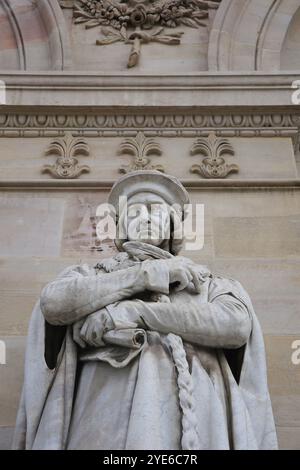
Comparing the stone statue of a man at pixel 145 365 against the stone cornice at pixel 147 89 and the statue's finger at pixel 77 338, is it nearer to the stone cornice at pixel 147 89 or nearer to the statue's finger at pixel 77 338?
the statue's finger at pixel 77 338

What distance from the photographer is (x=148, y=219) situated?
15.8 feet

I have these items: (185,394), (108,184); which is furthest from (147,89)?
(185,394)

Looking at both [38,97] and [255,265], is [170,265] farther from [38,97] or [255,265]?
[38,97]

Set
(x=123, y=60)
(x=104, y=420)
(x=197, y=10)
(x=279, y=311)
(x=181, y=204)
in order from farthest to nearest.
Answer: (x=197, y=10), (x=123, y=60), (x=279, y=311), (x=181, y=204), (x=104, y=420)

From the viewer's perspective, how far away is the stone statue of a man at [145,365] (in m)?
3.87

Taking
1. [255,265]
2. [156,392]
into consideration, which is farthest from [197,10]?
[156,392]

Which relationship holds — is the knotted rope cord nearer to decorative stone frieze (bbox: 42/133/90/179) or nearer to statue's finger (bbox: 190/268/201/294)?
statue's finger (bbox: 190/268/201/294)

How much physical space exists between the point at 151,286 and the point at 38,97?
338 centimetres

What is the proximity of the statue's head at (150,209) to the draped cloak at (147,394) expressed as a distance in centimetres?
46

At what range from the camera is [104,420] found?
3922mm

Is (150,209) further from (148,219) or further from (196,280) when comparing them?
(196,280)

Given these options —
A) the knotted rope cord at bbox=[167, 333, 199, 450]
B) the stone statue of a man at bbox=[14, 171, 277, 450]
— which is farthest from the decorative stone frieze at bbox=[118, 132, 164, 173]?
the knotted rope cord at bbox=[167, 333, 199, 450]

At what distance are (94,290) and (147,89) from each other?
11.1ft

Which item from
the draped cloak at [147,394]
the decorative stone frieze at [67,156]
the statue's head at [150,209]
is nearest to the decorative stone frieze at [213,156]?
the decorative stone frieze at [67,156]
